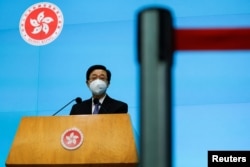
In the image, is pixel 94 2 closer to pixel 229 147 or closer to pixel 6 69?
pixel 6 69

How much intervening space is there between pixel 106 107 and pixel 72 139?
2.51ft

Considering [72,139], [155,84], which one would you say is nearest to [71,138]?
[72,139]

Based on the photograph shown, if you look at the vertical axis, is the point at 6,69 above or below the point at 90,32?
below

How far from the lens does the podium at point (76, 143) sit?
4.80ft

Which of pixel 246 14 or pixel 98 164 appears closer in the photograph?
pixel 98 164

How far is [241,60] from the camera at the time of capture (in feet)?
11.8

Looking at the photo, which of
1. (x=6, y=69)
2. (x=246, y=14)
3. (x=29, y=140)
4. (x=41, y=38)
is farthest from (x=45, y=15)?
(x=29, y=140)

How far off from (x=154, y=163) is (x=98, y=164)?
93 cm

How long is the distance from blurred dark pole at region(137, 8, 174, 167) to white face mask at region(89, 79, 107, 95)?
1.73m

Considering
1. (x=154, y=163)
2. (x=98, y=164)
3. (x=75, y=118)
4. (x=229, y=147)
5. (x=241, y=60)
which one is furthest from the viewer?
(x=241, y=60)

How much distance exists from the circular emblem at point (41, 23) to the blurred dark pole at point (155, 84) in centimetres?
341

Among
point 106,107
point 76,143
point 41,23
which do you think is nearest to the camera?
point 76,143

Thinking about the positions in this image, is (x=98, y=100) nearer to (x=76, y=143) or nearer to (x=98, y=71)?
(x=98, y=71)

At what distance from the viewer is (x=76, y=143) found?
5.02 ft
